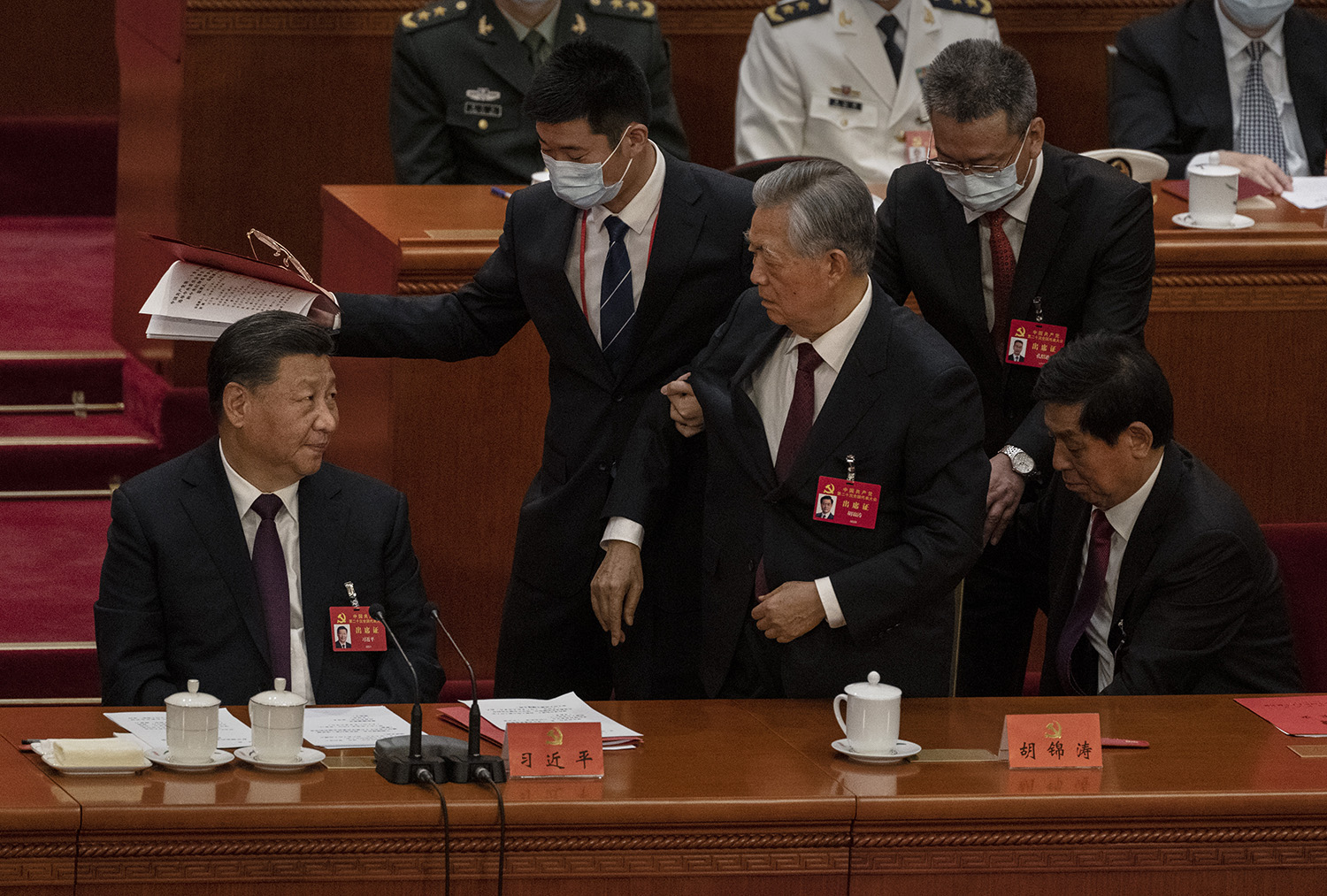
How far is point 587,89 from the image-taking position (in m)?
3.21

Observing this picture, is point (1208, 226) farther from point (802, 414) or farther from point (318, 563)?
point (318, 563)

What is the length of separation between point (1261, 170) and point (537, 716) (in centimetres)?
269

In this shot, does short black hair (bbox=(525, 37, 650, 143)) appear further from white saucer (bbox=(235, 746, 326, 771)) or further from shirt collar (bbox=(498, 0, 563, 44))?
shirt collar (bbox=(498, 0, 563, 44))

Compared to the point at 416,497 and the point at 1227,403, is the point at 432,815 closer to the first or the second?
the point at 416,497

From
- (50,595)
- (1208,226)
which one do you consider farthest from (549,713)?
(1208,226)

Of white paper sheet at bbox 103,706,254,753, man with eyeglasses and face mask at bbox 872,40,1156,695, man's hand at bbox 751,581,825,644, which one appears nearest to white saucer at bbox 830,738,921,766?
man's hand at bbox 751,581,825,644

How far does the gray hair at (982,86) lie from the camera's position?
327 cm

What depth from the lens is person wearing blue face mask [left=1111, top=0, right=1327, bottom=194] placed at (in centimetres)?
508

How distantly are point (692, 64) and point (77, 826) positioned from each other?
385 cm

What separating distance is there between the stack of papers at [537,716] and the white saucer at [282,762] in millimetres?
241

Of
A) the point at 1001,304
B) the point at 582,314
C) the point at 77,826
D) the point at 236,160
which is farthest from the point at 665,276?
the point at 236,160

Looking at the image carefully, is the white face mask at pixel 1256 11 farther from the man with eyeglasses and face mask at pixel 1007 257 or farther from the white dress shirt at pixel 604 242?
the white dress shirt at pixel 604 242

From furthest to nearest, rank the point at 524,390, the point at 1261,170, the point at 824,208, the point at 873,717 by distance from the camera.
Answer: the point at 1261,170 < the point at 524,390 < the point at 824,208 < the point at 873,717

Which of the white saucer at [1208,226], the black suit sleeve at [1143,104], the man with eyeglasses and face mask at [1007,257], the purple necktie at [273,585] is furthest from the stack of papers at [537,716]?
the black suit sleeve at [1143,104]
